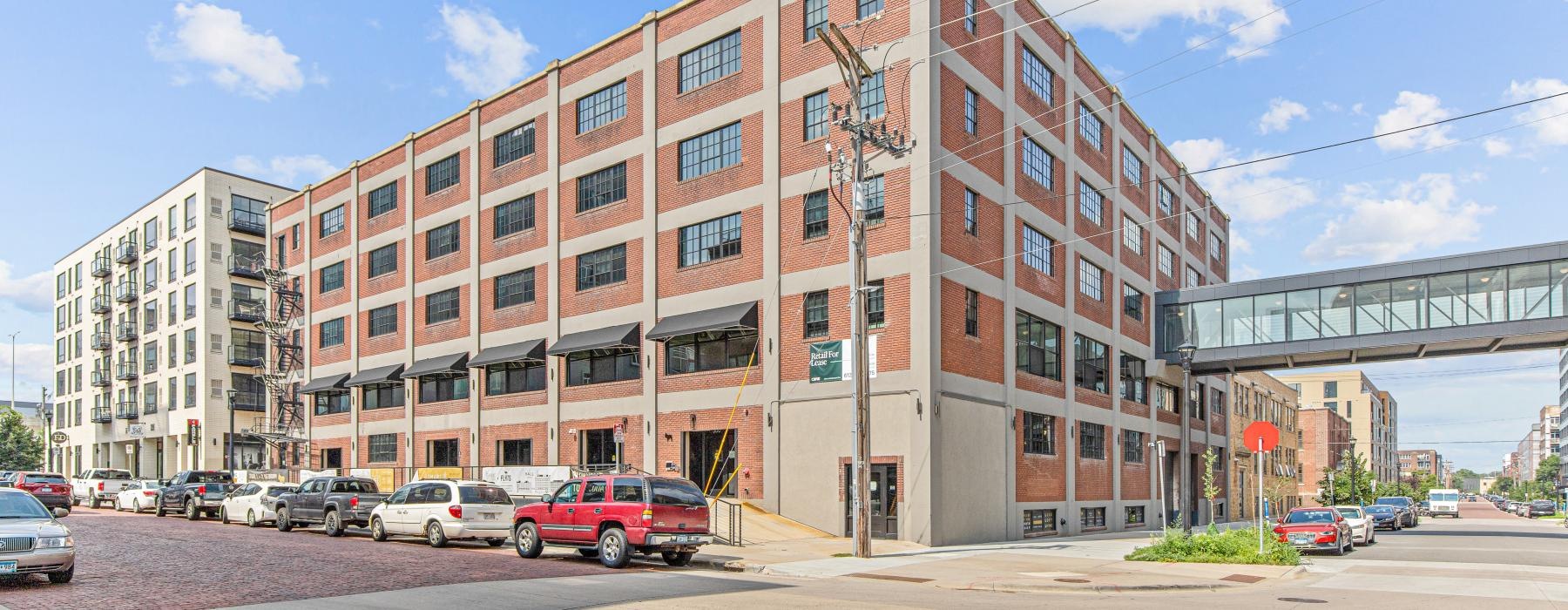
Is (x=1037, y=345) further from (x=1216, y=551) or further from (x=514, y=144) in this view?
(x=514, y=144)

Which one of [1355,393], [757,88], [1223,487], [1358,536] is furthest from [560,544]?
[1355,393]

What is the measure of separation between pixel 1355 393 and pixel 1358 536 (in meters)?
120

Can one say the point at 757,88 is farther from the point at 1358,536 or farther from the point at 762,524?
the point at 1358,536

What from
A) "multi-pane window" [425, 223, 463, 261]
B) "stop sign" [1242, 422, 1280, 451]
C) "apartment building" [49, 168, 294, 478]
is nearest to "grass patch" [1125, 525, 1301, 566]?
"stop sign" [1242, 422, 1280, 451]

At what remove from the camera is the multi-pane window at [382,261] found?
5291cm

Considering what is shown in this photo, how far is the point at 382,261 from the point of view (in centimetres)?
5372

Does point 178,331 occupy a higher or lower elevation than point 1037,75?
lower

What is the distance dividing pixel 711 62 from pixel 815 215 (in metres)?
7.53

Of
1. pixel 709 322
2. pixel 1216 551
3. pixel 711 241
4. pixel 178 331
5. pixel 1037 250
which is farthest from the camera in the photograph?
pixel 178 331

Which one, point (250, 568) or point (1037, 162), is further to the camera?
point (1037, 162)

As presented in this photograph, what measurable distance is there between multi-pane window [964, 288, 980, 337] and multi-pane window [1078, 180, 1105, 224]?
11072 mm

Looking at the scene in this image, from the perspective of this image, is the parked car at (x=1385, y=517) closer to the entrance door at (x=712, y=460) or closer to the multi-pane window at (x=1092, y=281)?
the multi-pane window at (x=1092, y=281)

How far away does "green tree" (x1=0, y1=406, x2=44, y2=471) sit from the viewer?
99.3 m

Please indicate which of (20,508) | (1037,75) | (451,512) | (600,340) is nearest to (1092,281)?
(1037,75)
